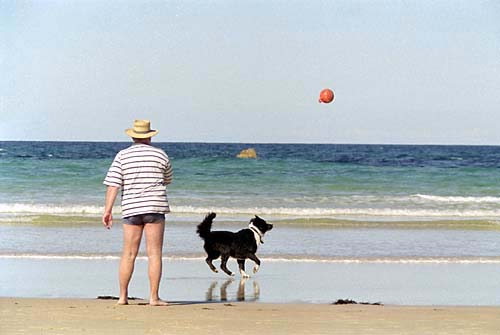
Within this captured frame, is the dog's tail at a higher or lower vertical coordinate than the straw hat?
lower

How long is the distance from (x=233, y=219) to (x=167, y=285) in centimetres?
755

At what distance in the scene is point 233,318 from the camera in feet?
22.1

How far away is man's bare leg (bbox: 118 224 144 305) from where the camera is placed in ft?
23.1

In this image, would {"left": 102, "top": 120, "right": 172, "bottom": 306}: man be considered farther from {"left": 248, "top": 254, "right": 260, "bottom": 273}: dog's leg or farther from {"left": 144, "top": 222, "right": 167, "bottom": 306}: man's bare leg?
{"left": 248, "top": 254, "right": 260, "bottom": 273}: dog's leg

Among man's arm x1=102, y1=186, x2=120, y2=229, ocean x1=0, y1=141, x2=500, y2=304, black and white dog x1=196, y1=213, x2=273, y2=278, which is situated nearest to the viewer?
man's arm x1=102, y1=186, x2=120, y2=229

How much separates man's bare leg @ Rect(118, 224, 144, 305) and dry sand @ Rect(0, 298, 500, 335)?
16 cm

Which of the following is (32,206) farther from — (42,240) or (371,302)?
(371,302)

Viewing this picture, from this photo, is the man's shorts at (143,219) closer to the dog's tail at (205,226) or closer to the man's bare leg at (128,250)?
the man's bare leg at (128,250)

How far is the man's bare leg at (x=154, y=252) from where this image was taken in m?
7.02

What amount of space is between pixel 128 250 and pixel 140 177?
25.3 inches

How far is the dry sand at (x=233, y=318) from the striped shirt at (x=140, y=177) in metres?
0.85

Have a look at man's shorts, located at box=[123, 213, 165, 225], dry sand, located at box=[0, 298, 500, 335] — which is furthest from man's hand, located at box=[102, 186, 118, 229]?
dry sand, located at box=[0, 298, 500, 335]

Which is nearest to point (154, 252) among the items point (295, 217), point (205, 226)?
point (205, 226)

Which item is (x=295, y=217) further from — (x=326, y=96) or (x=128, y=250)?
(x=128, y=250)
